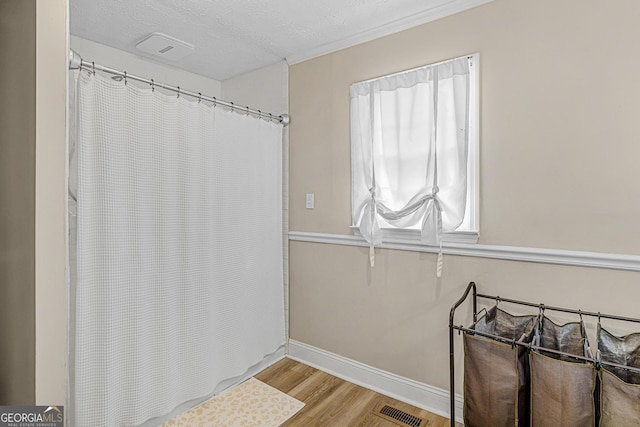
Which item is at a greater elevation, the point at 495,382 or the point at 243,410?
the point at 495,382

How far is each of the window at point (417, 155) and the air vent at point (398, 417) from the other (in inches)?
38.3

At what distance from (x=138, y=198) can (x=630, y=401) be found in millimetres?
2188

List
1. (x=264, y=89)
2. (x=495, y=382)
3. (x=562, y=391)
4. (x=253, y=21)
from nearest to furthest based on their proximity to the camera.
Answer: (x=562, y=391), (x=495, y=382), (x=253, y=21), (x=264, y=89)

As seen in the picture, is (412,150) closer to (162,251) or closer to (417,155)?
(417,155)

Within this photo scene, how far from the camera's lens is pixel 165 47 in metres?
2.38

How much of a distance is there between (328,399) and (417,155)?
158 centimetres

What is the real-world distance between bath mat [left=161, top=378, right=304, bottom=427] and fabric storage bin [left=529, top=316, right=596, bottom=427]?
1.27 m

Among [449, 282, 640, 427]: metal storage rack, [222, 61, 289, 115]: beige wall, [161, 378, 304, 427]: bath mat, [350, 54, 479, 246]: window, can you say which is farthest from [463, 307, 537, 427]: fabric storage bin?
[222, 61, 289, 115]: beige wall

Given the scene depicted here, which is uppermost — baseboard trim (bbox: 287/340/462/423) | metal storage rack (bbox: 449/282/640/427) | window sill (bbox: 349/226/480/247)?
window sill (bbox: 349/226/480/247)

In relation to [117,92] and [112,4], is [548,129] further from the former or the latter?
[112,4]

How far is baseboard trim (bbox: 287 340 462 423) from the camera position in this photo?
192 cm

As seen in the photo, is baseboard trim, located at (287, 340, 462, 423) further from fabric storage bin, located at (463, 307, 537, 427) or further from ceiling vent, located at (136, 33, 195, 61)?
ceiling vent, located at (136, 33, 195, 61)

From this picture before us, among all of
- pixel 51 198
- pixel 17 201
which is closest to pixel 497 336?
pixel 51 198

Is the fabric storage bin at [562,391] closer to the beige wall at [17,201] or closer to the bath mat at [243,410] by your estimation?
the bath mat at [243,410]
